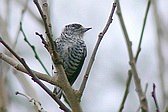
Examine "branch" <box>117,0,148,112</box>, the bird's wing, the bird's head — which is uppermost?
"branch" <box>117,0,148,112</box>

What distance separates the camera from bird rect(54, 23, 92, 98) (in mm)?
3766

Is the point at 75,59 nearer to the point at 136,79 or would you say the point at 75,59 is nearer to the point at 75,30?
the point at 75,30

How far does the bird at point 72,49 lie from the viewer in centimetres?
377

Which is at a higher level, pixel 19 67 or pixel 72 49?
pixel 19 67

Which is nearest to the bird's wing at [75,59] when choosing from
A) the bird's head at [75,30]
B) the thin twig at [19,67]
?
the bird's head at [75,30]

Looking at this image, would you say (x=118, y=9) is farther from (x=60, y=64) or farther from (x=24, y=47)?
(x=24, y=47)

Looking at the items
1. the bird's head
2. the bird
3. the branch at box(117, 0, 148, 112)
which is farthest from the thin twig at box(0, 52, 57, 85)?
the bird's head

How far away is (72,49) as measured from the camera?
4141 mm

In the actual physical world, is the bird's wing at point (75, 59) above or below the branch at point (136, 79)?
below

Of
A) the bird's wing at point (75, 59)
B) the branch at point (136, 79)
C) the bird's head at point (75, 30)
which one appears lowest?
the bird's wing at point (75, 59)

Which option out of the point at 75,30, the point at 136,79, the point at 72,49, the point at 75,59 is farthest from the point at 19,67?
the point at 75,30

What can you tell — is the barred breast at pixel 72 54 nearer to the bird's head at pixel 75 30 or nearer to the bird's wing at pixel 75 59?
the bird's wing at pixel 75 59

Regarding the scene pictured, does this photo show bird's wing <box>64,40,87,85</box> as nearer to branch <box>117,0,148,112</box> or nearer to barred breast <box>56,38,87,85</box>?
barred breast <box>56,38,87,85</box>

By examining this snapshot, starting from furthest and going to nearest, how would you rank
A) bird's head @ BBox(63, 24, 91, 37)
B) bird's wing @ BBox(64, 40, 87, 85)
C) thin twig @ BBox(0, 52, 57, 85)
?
1. bird's head @ BBox(63, 24, 91, 37)
2. bird's wing @ BBox(64, 40, 87, 85)
3. thin twig @ BBox(0, 52, 57, 85)
